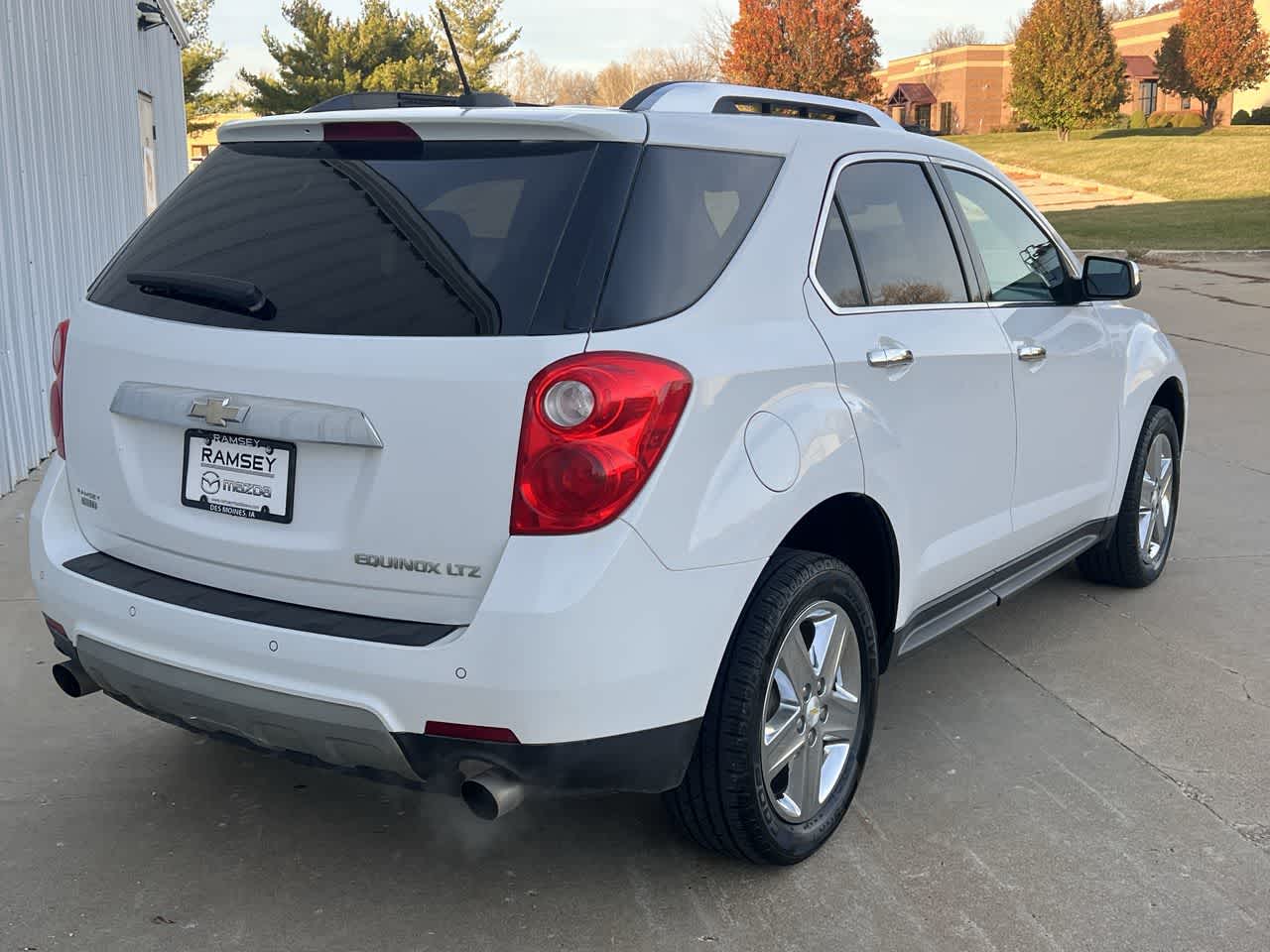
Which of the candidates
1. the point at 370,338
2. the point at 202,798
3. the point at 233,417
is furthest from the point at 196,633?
the point at 202,798

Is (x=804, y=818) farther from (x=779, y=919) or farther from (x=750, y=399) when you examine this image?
(x=750, y=399)

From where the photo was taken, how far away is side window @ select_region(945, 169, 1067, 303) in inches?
169

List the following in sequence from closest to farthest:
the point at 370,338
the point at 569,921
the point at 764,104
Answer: the point at 370,338, the point at 569,921, the point at 764,104

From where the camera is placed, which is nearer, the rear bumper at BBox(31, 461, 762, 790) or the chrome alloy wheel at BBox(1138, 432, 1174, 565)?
the rear bumper at BBox(31, 461, 762, 790)

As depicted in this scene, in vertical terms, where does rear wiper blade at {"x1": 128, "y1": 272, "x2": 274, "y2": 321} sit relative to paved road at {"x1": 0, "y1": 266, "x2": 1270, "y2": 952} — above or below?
above

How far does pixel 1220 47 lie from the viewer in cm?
5525

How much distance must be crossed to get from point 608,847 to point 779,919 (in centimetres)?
52

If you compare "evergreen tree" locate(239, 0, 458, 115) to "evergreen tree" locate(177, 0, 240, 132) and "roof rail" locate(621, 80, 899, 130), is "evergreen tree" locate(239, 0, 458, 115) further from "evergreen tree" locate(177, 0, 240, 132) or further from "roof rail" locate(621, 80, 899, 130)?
"roof rail" locate(621, 80, 899, 130)

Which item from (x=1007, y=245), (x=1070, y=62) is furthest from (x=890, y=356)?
(x=1070, y=62)

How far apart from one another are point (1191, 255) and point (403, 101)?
21904mm

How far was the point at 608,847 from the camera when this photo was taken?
3455mm

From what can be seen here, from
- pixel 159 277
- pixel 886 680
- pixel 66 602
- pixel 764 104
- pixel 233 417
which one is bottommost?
pixel 886 680

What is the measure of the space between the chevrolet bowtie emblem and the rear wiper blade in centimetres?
20

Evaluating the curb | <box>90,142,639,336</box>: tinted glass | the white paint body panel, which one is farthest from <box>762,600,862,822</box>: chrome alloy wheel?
the curb
